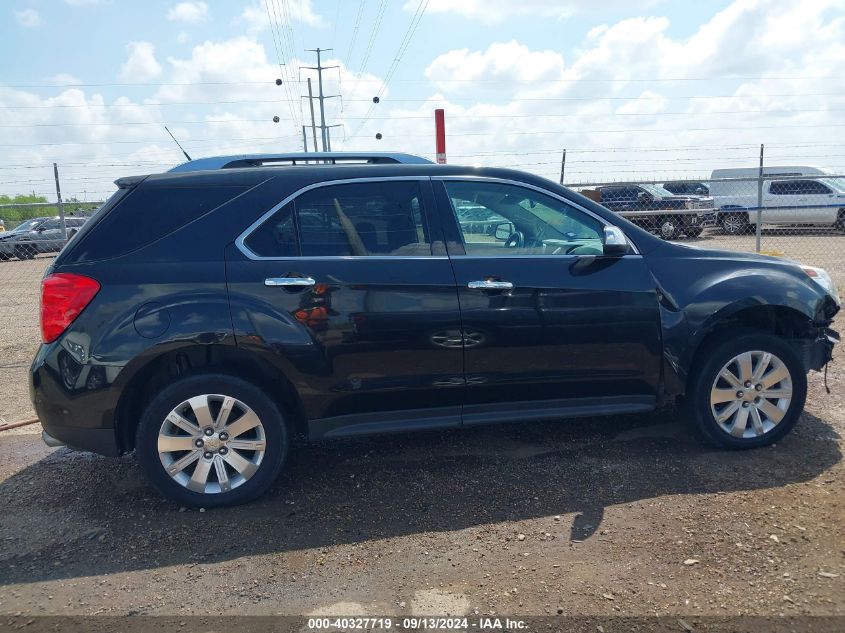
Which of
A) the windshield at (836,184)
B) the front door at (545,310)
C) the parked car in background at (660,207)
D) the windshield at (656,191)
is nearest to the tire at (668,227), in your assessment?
the parked car in background at (660,207)

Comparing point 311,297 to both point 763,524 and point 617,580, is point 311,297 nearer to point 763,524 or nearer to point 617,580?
point 617,580

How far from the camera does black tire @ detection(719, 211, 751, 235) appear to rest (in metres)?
19.6

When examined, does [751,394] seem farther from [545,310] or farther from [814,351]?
[545,310]

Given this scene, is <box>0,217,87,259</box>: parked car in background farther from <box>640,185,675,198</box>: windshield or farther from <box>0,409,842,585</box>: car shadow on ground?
<box>0,409,842,585</box>: car shadow on ground

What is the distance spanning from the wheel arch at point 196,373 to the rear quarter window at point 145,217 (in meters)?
0.67

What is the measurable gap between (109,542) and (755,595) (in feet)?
10.3

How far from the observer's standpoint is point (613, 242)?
4.13m

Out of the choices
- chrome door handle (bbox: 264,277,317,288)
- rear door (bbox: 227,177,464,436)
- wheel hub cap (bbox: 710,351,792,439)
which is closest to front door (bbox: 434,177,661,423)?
rear door (bbox: 227,177,464,436)

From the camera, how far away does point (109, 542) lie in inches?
144

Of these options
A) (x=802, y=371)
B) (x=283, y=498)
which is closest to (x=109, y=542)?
(x=283, y=498)

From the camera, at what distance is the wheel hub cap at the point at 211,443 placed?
384 cm

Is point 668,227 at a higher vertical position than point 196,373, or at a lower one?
higher

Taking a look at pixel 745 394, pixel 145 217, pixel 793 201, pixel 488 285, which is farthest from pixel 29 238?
pixel 793 201

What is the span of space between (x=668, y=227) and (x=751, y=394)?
496 inches
